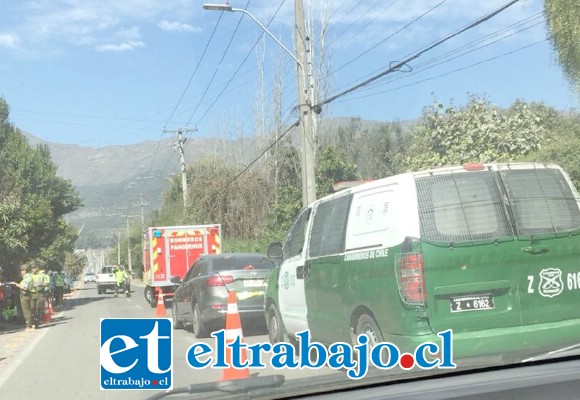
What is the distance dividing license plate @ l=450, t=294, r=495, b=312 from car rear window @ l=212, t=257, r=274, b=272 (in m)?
6.98

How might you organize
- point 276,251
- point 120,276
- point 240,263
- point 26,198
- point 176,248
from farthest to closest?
point 120,276, point 26,198, point 176,248, point 240,263, point 276,251

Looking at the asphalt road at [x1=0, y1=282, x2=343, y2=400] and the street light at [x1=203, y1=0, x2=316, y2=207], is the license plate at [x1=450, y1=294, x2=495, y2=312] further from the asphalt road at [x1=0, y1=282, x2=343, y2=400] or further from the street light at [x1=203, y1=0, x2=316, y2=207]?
the street light at [x1=203, y1=0, x2=316, y2=207]

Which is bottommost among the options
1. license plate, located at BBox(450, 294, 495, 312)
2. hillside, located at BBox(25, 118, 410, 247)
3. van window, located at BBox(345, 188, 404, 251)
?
license plate, located at BBox(450, 294, 495, 312)

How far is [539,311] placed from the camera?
554 centimetres

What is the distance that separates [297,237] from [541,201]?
3383 millimetres

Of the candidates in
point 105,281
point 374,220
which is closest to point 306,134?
point 374,220

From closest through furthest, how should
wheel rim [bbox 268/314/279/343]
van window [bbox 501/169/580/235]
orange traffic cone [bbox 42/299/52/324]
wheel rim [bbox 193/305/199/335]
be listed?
van window [bbox 501/169/580/235]
wheel rim [bbox 268/314/279/343]
wheel rim [bbox 193/305/199/335]
orange traffic cone [bbox 42/299/52/324]

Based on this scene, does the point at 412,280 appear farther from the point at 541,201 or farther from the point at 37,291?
the point at 37,291

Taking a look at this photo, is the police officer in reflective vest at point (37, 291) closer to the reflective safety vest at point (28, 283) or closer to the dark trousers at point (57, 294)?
the reflective safety vest at point (28, 283)

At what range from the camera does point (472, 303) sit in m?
5.47

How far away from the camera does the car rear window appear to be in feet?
40.5

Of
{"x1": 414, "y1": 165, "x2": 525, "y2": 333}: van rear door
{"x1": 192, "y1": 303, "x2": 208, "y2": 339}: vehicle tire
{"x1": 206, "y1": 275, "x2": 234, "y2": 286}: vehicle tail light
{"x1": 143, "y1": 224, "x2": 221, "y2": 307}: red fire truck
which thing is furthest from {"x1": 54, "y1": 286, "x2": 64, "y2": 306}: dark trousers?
{"x1": 414, "y1": 165, "x2": 525, "y2": 333}: van rear door

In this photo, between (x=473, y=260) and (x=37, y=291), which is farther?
(x=37, y=291)

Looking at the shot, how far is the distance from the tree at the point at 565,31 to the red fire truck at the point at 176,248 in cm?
1277
